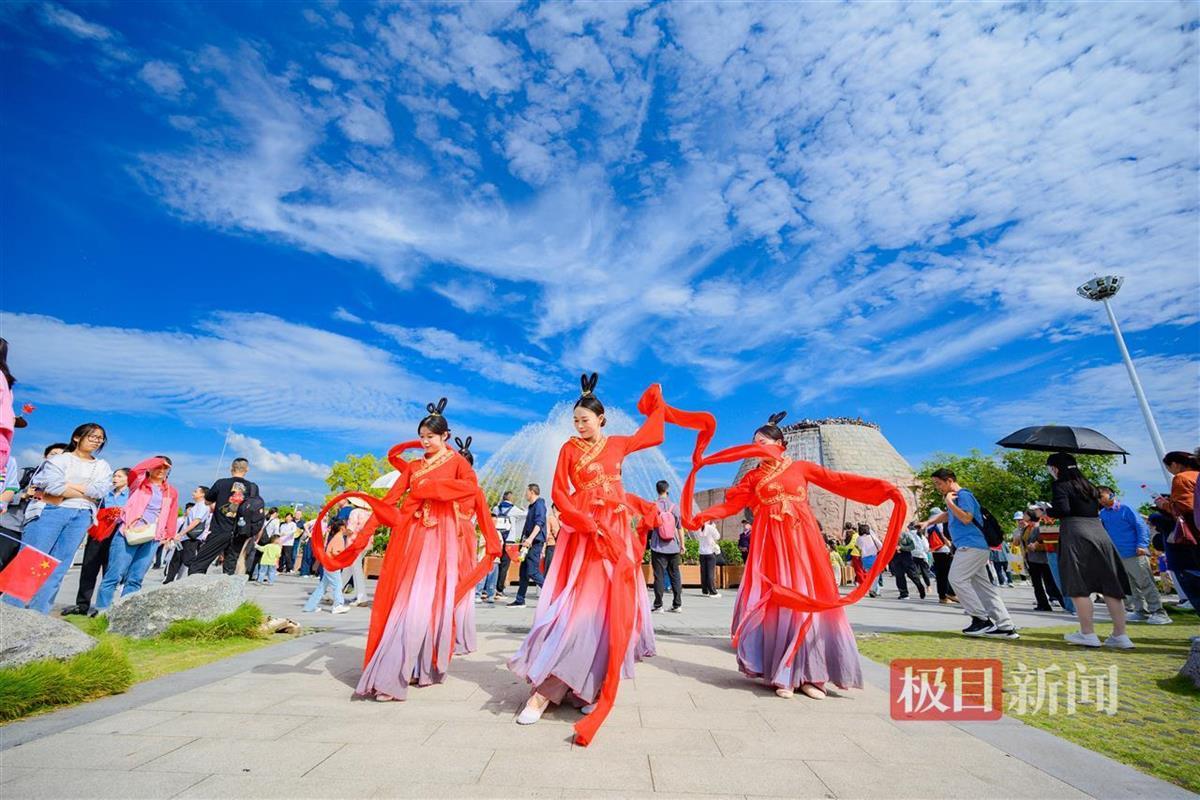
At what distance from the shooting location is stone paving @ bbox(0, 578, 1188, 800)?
8.54 ft

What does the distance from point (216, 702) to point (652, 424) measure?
149 inches

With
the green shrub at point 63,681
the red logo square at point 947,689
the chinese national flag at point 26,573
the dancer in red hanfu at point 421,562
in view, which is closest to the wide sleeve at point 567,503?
the dancer in red hanfu at point 421,562

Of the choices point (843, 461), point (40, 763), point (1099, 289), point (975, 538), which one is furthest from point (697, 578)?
point (843, 461)

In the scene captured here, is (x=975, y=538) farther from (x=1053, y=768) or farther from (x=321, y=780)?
(x=321, y=780)

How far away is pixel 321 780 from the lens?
8.59 feet

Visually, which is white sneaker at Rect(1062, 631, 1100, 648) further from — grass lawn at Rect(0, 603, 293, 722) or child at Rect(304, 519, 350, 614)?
child at Rect(304, 519, 350, 614)

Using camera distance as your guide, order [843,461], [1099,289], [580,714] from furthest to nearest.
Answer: [843,461] → [1099,289] → [580,714]

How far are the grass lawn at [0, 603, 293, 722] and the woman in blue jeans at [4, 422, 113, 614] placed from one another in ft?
2.77

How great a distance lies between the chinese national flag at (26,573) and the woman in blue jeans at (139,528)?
9.22 feet

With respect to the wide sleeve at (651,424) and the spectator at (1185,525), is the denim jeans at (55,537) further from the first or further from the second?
the spectator at (1185,525)

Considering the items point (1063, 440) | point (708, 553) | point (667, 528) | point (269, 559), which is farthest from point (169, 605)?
point (1063, 440)

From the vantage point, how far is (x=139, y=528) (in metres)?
7.71

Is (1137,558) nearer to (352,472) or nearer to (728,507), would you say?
(728,507)

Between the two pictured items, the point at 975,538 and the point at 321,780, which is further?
the point at 975,538
